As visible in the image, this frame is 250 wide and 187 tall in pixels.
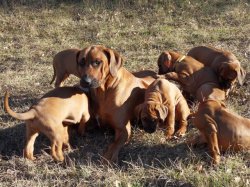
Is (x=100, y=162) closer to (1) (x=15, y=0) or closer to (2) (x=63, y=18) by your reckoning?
(2) (x=63, y=18)

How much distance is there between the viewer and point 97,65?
5.95m

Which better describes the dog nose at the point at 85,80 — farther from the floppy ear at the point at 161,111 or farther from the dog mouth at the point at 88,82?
the floppy ear at the point at 161,111

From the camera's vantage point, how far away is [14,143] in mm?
6180

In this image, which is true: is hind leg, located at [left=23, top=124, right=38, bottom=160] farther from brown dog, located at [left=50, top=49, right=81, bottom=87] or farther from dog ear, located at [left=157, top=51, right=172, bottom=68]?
dog ear, located at [left=157, top=51, right=172, bottom=68]

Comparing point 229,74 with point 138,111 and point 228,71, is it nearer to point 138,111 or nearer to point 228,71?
point 228,71

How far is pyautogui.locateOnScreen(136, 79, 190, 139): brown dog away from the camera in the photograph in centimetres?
571

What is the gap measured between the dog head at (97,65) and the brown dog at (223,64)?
1865 millimetres

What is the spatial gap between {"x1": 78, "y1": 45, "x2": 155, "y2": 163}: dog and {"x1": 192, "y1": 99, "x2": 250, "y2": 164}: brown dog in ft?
3.33

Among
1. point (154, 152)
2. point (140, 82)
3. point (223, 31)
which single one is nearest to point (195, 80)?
point (140, 82)

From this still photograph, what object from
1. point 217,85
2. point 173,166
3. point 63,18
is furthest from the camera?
point 63,18

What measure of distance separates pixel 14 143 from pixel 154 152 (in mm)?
1750

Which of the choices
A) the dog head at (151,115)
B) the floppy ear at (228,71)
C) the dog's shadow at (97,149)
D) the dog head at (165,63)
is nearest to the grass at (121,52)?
the dog's shadow at (97,149)

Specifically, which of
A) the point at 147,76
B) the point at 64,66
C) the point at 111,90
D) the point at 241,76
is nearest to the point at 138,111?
the point at 111,90

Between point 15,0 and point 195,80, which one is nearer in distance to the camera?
point 195,80
